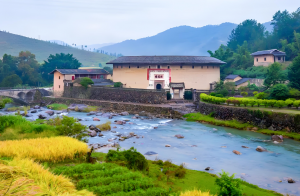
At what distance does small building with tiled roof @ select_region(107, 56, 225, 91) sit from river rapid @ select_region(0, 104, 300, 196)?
15.4 metres

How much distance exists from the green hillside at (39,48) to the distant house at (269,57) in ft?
256

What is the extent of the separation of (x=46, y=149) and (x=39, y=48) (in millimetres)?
121335

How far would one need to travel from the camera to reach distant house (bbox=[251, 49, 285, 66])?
48.1 m

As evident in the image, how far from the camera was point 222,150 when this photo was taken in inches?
709

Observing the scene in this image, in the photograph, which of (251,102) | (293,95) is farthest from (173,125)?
(293,95)

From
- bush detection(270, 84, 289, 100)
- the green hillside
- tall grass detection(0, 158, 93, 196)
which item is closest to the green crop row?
bush detection(270, 84, 289, 100)

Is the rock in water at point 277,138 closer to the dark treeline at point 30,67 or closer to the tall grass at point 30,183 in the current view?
the tall grass at point 30,183

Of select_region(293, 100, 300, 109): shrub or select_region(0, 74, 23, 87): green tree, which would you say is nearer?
select_region(293, 100, 300, 109): shrub

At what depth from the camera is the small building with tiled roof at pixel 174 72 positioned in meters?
40.9

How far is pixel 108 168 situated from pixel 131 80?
32.4 meters

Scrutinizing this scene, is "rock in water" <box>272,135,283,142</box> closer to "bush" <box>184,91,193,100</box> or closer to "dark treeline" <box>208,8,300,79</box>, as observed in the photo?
"bush" <box>184,91,193,100</box>

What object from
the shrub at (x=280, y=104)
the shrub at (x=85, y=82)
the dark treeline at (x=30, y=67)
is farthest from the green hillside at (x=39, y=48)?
the shrub at (x=280, y=104)

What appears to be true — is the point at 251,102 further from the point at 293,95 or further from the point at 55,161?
the point at 55,161

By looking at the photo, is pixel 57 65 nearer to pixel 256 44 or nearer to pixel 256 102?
pixel 256 44
